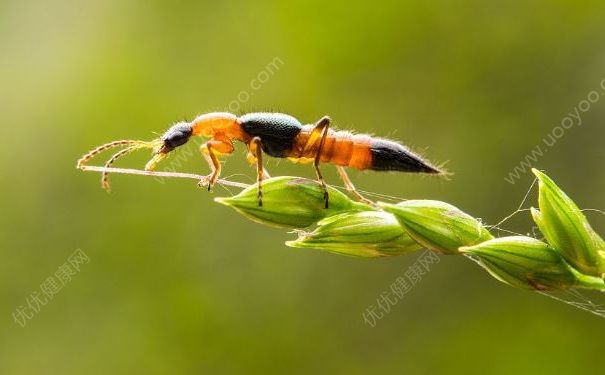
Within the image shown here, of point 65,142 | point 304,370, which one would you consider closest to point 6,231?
point 65,142

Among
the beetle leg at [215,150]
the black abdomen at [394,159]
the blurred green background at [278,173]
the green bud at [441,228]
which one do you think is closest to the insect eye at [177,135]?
the beetle leg at [215,150]

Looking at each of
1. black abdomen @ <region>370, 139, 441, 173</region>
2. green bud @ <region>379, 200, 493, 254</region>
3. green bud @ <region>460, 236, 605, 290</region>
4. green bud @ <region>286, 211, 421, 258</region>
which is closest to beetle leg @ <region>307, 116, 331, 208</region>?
black abdomen @ <region>370, 139, 441, 173</region>

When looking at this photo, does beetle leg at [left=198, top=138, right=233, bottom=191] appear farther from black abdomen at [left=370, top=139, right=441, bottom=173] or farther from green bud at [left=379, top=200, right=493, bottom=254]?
green bud at [left=379, top=200, right=493, bottom=254]

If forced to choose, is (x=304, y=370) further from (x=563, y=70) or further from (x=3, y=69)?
(x=3, y=69)

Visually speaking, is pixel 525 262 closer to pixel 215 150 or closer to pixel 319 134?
pixel 319 134

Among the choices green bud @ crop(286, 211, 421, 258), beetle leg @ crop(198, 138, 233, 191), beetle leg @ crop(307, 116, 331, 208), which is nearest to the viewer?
green bud @ crop(286, 211, 421, 258)

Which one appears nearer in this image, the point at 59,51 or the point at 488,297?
the point at 488,297
